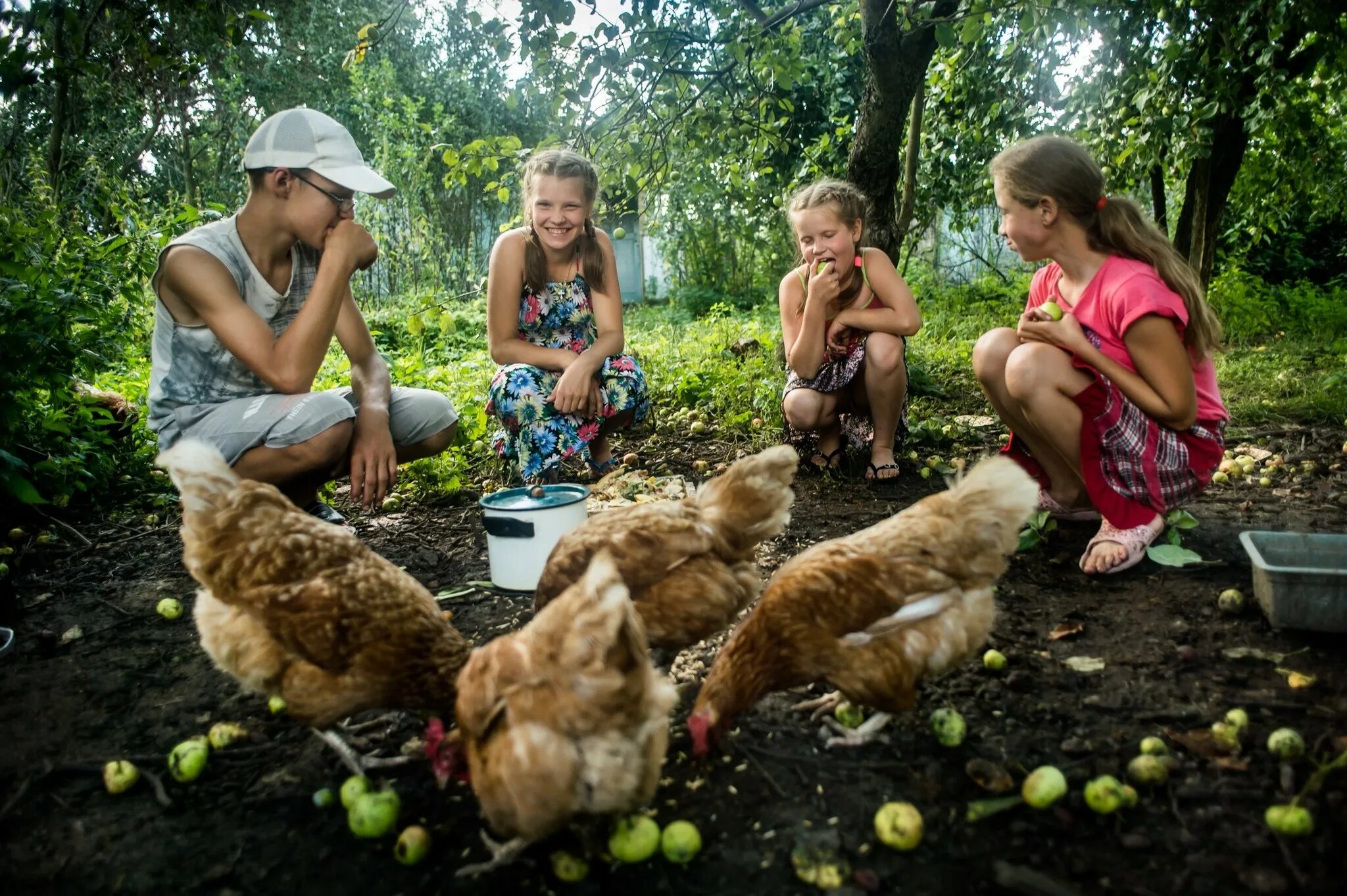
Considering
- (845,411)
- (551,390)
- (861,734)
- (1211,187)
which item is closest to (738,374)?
(845,411)

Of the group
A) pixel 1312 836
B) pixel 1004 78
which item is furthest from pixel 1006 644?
pixel 1004 78

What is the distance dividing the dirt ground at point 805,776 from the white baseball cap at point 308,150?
1.71 metres

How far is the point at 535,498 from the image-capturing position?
→ 2.97 m

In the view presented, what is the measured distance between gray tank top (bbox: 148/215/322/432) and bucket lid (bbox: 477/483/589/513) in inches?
42.8

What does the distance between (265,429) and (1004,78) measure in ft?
20.4

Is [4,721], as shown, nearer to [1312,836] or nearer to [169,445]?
[169,445]

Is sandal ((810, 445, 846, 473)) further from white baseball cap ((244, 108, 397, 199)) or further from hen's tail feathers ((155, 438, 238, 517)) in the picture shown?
hen's tail feathers ((155, 438, 238, 517))

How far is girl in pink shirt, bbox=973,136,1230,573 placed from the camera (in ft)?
9.44

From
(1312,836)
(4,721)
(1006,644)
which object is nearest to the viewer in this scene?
(1312,836)

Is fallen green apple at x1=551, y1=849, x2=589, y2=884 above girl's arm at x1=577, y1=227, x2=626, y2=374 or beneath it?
beneath

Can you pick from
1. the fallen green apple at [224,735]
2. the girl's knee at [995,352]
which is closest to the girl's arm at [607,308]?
the girl's knee at [995,352]

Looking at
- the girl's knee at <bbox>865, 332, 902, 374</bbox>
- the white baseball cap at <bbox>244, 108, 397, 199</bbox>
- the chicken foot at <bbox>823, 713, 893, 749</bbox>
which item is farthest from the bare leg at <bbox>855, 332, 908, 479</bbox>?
the white baseball cap at <bbox>244, 108, 397, 199</bbox>

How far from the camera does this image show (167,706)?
2.38 m

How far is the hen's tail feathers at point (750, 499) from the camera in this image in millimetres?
2486
